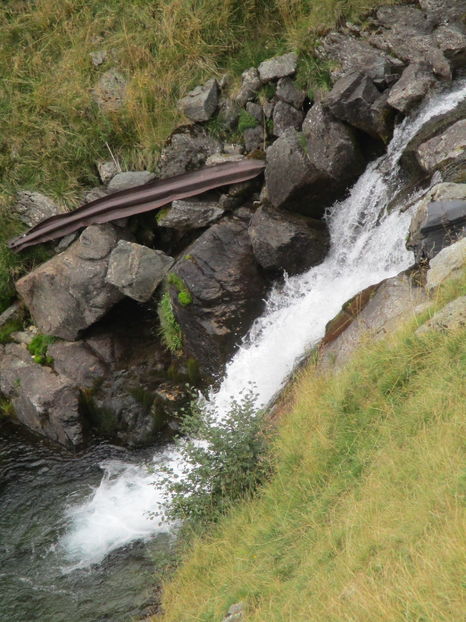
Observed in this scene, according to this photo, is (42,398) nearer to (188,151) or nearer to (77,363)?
(77,363)

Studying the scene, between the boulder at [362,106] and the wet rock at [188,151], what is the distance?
2.79 meters

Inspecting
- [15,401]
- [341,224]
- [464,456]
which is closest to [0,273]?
[15,401]

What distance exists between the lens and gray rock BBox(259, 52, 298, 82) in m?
9.89

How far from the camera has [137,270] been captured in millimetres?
9516

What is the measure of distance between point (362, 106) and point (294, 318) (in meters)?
2.95

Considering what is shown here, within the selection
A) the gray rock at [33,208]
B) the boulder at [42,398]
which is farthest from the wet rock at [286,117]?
the boulder at [42,398]

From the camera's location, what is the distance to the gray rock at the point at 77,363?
9773 millimetres

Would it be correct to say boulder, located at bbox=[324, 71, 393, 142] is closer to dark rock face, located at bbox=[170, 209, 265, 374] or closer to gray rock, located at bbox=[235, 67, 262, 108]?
dark rock face, located at bbox=[170, 209, 265, 374]

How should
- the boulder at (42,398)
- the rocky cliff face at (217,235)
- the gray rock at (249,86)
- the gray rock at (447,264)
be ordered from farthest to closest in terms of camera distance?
1. the gray rock at (249,86)
2. the boulder at (42,398)
3. the rocky cliff face at (217,235)
4. the gray rock at (447,264)

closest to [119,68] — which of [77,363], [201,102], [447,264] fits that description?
[201,102]

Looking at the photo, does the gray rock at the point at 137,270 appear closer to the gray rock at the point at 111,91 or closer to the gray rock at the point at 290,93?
the gray rock at the point at 290,93

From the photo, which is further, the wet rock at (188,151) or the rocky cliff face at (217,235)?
the wet rock at (188,151)

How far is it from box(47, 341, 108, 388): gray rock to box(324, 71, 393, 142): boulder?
5.25 metres

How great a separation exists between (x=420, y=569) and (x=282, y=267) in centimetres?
597
